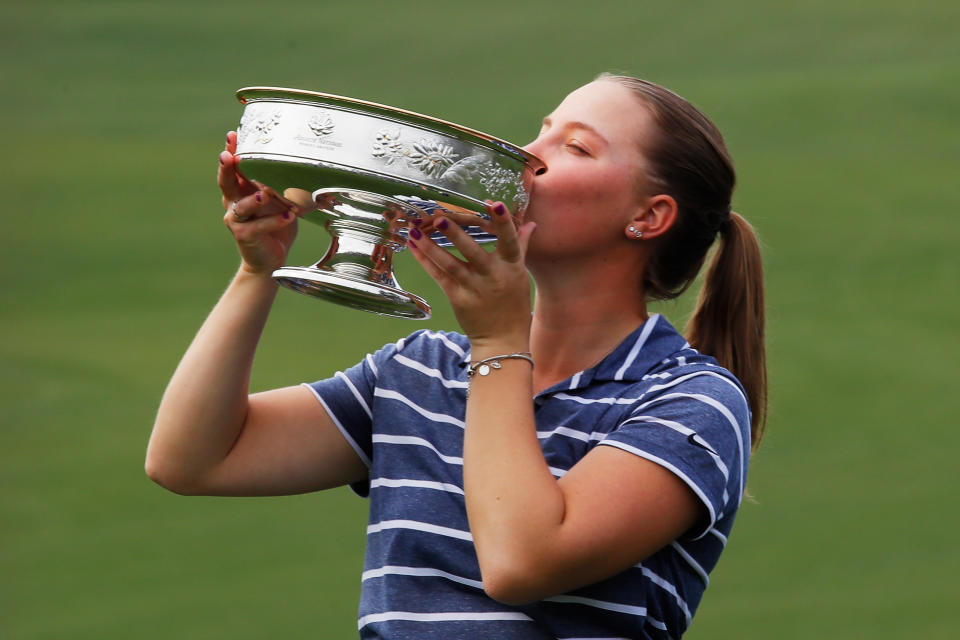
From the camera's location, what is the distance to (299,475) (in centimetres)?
160

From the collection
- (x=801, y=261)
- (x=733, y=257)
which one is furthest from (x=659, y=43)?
(x=733, y=257)

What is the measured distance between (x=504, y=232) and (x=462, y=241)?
51 millimetres

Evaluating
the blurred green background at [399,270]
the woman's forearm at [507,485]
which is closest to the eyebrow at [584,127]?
the woman's forearm at [507,485]

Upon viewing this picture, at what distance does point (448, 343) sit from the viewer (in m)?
1.57

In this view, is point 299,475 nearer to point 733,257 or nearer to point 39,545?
point 733,257

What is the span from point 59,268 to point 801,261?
349cm

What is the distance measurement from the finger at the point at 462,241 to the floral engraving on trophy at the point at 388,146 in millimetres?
85

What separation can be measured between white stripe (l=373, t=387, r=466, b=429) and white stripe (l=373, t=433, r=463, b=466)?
0.10 feet

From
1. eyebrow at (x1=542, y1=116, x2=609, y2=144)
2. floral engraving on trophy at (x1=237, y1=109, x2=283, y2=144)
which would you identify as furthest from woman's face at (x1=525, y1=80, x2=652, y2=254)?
floral engraving on trophy at (x1=237, y1=109, x2=283, y2=144)

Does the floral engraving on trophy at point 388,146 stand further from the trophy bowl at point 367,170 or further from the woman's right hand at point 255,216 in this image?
the woman's right hand at point 255,216

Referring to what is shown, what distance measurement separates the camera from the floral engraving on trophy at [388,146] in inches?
48.5

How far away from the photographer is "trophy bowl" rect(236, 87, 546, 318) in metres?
1.24

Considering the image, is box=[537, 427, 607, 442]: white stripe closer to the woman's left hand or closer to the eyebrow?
the woman's left hand

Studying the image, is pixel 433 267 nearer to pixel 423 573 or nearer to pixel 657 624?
pixel 423 573
